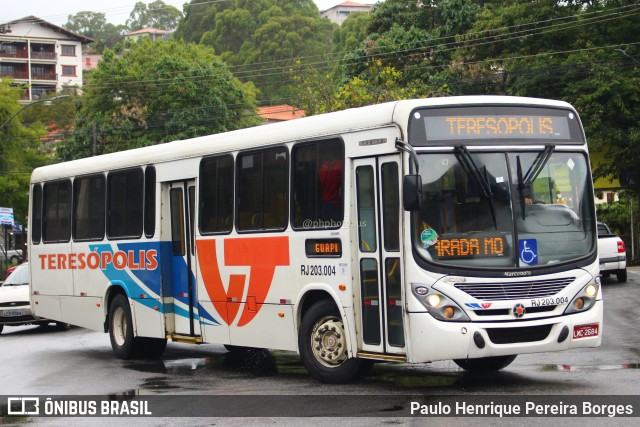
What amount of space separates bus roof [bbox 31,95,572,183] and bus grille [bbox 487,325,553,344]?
236cm

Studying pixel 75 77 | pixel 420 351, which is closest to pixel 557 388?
pixel 420 351

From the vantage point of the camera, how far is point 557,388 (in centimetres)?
1064

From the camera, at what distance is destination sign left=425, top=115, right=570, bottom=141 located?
10750mm

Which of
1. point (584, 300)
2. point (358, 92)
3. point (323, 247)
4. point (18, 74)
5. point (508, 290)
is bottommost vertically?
point (584, 300)

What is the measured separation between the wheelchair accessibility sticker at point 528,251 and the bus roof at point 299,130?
1.57 meters

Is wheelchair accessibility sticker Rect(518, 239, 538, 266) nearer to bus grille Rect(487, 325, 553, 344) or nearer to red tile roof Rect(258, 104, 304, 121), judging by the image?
bus grille Rect(487, 325, 553, 344)

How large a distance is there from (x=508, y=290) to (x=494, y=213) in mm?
808

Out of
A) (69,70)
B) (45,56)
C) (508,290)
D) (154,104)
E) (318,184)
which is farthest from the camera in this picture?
(69,70)

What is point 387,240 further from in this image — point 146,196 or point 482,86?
point 482,86

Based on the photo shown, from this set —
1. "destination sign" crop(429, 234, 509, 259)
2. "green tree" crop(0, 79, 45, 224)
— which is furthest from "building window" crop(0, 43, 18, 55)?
"destination sign" crop(429, 234, 509, 259)

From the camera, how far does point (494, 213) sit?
10539 mm

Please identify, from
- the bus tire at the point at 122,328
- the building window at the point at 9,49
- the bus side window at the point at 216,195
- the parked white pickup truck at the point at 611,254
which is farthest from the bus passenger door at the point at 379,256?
the building window at the point at 9,49

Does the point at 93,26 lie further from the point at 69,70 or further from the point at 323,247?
the point at 323,247

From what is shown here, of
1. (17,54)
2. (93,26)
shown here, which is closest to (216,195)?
(17,54)
